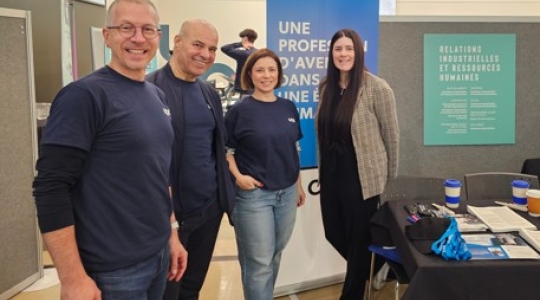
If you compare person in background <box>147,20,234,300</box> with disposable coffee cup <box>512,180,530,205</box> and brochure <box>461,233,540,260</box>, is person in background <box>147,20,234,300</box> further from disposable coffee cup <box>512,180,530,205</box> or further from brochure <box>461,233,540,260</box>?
disposable coffee cup <box>512,180,530,205</box>

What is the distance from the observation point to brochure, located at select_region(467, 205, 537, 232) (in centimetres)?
159

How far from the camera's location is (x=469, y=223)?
5.46 feet

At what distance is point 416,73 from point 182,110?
2.15 m

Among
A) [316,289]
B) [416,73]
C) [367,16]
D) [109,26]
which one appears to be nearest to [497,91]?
[416,73]

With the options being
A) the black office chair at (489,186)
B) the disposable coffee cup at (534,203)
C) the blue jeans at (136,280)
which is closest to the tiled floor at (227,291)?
the black office chair at (489,186)

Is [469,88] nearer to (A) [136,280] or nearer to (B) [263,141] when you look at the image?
(B) [263,141]

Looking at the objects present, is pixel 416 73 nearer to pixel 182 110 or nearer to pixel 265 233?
pixel 265 233

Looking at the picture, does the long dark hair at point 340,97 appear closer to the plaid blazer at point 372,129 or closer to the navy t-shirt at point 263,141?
the plaid blazer at point 372,129

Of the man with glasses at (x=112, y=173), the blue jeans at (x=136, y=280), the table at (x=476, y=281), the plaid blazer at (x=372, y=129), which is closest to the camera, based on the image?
the man with glasses at (x=112, y=173)

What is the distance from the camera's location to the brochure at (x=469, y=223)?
5.27 ft

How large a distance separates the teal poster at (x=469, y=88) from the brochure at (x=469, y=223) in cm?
145

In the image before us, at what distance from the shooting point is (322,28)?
7.91 ft

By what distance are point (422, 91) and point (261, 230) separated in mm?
1840

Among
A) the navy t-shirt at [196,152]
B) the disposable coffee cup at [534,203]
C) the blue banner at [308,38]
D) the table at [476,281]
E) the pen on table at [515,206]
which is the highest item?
the blue banner at [308,38]
